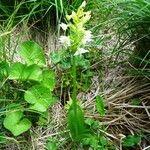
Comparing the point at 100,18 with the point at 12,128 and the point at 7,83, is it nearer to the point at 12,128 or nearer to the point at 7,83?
the point at 7,83

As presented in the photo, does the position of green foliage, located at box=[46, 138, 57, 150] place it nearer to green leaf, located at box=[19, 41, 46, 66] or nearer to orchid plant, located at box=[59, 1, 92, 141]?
orchid plant, located at box=[59, 1, 92, 141]

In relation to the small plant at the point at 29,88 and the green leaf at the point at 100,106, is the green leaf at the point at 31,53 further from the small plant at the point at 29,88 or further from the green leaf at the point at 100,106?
the green leaf at the point at 100,106

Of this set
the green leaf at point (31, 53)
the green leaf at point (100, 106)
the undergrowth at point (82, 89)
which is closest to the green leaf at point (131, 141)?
the undergrowth at point (82, 89)

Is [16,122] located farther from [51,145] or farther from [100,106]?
[100,106]

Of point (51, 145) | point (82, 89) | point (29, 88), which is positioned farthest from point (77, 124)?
point (82, 89)

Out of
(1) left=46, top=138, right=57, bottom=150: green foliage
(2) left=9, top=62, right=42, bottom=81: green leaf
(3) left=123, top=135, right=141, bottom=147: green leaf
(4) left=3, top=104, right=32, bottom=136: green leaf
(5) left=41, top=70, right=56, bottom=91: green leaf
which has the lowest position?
(1) left=46, top=138, right=57, bottom=150: green foliage

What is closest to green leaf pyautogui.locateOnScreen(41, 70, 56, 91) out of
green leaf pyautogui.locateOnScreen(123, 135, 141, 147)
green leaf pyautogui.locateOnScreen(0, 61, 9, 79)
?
green leaf pyautogui.locateOnScreen(0, 61, 9, 79)
